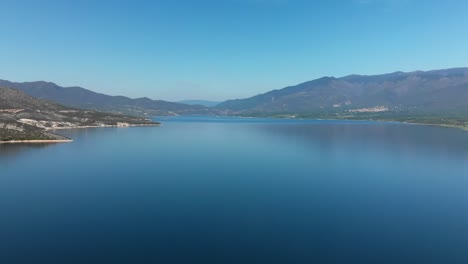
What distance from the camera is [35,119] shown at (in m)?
109

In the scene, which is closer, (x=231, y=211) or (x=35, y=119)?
(x=231, y=211)

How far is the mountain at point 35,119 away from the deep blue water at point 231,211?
92.1ft

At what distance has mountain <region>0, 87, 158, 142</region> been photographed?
80.9 meters

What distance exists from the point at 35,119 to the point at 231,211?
10187 centimetres

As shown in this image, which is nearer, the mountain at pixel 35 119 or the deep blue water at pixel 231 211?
the deep blue water at pixel 231 211

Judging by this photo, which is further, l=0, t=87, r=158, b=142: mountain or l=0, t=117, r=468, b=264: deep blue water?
l=0, t=87, r=158, b=142: mountain

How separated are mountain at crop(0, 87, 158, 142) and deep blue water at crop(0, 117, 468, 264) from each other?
2808cm

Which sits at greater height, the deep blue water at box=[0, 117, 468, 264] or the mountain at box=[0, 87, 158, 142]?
the mountain at box=[0, 87, 158, 142]

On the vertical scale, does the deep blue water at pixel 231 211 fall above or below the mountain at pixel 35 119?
below

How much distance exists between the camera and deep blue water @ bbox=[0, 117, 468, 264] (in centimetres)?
2117

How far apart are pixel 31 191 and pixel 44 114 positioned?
321ft

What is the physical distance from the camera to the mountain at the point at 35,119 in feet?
265

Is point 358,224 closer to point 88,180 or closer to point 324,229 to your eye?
point 324,229

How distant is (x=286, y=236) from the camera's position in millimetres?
23703
